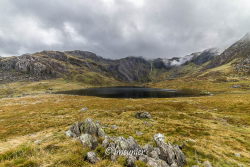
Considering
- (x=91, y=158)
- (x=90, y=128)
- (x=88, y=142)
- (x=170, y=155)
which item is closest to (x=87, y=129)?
(x=90, y=128)

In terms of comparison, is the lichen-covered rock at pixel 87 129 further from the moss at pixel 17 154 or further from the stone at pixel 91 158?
the stone at pixel 91 158

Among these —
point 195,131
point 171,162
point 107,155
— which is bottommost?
point 195,131

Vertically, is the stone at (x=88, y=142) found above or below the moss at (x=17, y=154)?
below

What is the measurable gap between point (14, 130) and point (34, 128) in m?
3.47

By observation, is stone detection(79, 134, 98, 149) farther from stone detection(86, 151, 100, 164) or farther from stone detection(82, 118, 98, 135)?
stone detection(82, 118, 98, 135)

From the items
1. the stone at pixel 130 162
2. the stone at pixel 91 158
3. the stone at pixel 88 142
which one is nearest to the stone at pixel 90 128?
the stone at pixel 88 142

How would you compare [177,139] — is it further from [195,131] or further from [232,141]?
[232,141]

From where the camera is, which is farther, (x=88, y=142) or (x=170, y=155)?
(x=88, y=142)

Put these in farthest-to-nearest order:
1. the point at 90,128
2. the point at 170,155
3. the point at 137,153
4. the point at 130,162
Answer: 1. the point at 90,128
2. the point at 170,155
3. the point at 137,153
4. the point at 130,162

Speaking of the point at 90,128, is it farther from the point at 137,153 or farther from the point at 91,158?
the point at 137,153

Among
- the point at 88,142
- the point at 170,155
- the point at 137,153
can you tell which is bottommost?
the point at 170,155

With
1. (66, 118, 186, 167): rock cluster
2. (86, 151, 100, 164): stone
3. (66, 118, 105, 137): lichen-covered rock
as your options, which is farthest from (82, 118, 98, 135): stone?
(86, 151, 100, 164): stone

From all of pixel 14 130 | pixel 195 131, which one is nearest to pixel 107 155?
pixel 195 131

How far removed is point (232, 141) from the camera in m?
21.0
